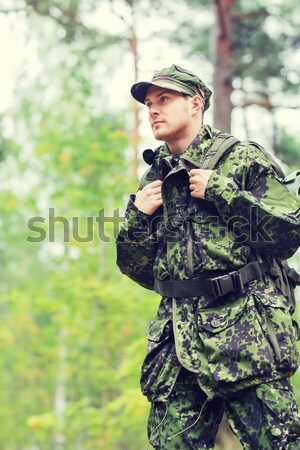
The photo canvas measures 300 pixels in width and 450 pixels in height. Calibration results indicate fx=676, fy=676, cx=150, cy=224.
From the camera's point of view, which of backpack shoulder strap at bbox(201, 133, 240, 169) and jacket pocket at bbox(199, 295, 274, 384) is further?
backpack shoulder strap at bbox(201, 133, 240, 169)

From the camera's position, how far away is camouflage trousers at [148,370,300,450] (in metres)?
3.10

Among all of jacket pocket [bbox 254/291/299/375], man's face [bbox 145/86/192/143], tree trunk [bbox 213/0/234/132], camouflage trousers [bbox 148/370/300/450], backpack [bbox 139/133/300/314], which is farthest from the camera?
tree trunk [bbox 213/0/234/132]

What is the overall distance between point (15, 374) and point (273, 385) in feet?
67.6

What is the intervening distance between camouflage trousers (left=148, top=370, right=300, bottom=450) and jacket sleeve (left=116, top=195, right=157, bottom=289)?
0.70m

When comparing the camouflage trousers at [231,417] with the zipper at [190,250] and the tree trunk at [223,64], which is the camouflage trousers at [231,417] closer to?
the zipper at [190,250]

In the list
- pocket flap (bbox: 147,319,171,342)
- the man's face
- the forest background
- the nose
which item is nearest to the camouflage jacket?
pocket flap (bbox: 147,319,171,342)

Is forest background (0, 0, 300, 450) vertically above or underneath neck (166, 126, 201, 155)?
above

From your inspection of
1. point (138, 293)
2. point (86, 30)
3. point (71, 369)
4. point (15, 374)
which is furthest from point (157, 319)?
point (15, 374)

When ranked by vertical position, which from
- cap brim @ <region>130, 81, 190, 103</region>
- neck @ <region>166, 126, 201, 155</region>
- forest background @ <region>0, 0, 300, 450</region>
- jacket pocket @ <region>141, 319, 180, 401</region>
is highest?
forest background @ <region>0, 0, 300, 450</region>

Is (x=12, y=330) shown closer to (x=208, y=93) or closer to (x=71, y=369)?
(x=71, y=369)

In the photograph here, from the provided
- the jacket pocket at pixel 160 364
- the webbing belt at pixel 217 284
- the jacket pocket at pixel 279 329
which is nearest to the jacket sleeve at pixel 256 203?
the webbing belt at pixel 217 284

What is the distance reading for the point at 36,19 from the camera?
11.8m

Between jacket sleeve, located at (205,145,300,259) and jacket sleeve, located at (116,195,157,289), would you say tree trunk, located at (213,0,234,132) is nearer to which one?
jacket sleeve, located at (116,195,157,289)

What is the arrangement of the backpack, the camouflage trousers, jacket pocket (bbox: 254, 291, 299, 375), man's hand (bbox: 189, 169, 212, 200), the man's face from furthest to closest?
the man's face, the backpack, man's hand (bbox: 189, 169, 212, 200), jacket pocket (bbox: 254, 291, 299, 375), the camouflage trousers
